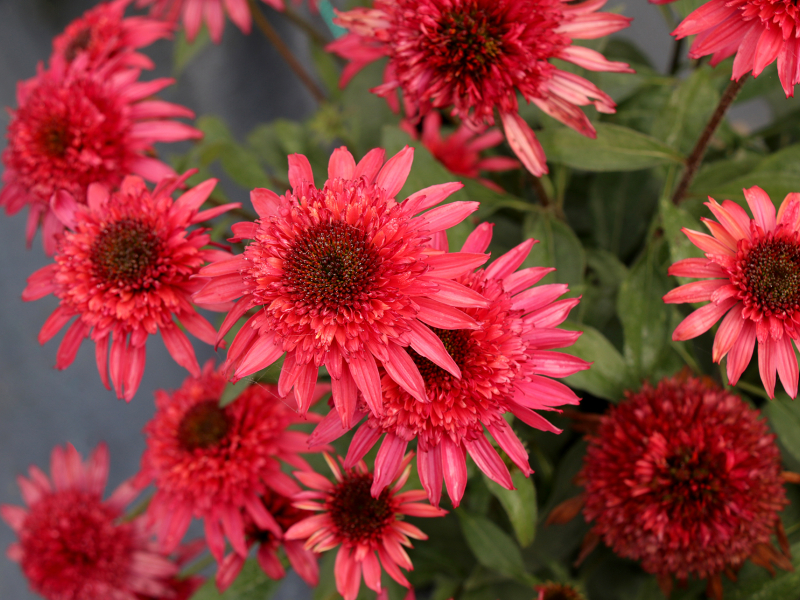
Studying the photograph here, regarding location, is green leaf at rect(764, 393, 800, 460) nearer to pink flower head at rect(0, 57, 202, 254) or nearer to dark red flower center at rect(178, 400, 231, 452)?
dark red flower center at rect(178, 400, 231, 452)

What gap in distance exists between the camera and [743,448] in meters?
0.56

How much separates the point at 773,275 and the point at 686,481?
223 millimetres

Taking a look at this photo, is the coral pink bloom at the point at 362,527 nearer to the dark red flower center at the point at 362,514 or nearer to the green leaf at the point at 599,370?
the dark red flower center at the point at 362,514

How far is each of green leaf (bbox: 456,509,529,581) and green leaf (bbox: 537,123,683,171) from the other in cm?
41

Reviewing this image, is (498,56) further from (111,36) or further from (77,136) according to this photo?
(111,36)

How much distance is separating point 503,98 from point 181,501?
0.57 meters

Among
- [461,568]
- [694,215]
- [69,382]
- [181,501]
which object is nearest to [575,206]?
[694,215]

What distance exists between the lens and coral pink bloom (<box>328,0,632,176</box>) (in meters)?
0.49

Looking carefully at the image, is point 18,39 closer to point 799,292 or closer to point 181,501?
point 181,501

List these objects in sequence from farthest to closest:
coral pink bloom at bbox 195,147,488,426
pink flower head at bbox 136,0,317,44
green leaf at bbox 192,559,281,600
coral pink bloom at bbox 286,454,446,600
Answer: pink flower head at bbox 136,0,317,44, green leaf at bbox 192,559,281,600, coral pink bloom at bbox 286,454,446,600, coral pink bloom at bbox 195,147,488,426

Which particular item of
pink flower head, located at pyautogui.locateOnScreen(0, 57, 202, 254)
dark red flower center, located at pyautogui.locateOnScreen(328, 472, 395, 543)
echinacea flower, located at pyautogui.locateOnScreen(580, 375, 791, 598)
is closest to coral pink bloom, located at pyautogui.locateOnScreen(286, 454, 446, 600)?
dark red flower center, located at pyautogui.locateOnScreen(328, 472, 395, 543)

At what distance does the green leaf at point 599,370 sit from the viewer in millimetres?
596

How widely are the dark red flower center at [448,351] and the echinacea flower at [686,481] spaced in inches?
9.3

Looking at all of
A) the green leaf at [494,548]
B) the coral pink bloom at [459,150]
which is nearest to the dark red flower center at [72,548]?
the green leaf at [494,548]
